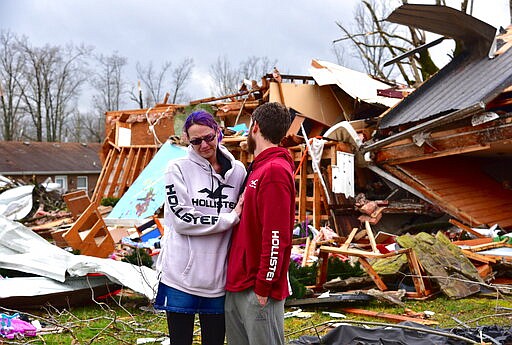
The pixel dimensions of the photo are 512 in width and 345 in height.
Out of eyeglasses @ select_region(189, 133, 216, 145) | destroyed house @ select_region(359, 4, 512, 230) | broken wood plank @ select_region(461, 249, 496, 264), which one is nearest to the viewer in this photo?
eyeglasses @ select_region(189, 133, 216, 145)

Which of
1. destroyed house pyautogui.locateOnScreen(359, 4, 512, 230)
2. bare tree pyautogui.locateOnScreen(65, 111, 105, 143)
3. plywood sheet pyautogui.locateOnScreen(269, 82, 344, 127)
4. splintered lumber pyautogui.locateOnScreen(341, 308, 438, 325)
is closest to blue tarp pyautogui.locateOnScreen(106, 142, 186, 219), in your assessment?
plywood sheet pyautogui.locateOnScreen(269, 82, 344, 127)

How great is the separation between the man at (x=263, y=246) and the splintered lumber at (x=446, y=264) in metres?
3.98

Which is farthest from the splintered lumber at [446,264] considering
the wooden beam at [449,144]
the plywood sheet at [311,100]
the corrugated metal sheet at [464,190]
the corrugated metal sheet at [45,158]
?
the corrugated metal sheet at [45,158]

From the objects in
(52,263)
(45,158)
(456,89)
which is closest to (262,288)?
(52,263)

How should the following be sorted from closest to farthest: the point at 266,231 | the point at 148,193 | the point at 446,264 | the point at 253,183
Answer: the point at 266,231, the point at 253,183, the point at 446,264, the point at 148,193

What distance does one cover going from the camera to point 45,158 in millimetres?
38094

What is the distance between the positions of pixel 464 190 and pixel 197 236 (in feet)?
29.2

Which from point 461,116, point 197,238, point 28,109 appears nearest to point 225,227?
point 197,238

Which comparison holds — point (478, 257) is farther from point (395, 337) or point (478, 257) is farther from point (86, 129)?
point (86, 129)

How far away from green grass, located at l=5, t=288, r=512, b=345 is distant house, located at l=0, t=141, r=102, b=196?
3018 cm

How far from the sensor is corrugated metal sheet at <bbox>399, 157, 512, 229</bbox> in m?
10.1

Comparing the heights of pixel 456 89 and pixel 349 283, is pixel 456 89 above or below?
above

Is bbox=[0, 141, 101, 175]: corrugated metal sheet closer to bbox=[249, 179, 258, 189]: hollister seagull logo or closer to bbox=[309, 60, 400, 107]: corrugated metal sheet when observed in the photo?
bbox=[309, 60, 400, 107]: corrugated metal sheet

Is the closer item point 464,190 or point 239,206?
point 239,206
